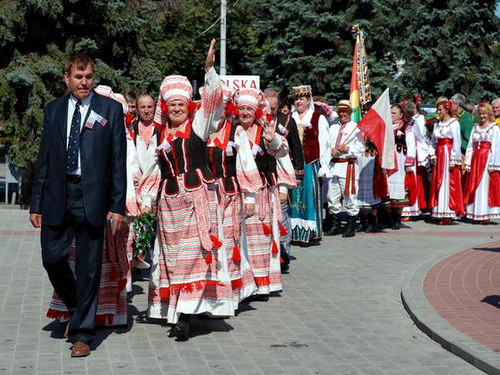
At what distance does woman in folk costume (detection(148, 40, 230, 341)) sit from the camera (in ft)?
25.9

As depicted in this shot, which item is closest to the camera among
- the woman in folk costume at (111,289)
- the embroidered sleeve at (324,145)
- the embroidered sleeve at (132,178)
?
the woman in folk costume at (111,289)

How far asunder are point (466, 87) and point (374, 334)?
29.6m

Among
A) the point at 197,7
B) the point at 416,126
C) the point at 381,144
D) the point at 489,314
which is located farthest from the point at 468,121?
the point at 197,7

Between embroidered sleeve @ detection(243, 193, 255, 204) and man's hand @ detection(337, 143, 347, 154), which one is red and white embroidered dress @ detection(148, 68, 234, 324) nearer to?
embroidered sleeve @ detection(243, 193, 255, 204)

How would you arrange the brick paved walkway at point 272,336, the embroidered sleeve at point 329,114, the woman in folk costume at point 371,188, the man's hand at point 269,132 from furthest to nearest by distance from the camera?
the woman in folk costume at point 371,188, the embroidered sleeve at point 329,114, the man's hand at point 269,132, the brick paved walkway at point 272,336

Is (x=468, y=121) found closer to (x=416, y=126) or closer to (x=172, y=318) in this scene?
(x=416, y=126)

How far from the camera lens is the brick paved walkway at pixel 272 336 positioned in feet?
23.1

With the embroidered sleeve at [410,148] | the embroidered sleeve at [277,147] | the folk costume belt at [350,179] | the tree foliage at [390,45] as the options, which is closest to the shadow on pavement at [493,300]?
the embroidered sleeve at [277,147]

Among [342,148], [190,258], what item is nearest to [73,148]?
[190,258]

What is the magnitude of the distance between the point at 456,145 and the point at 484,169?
607 millimetres

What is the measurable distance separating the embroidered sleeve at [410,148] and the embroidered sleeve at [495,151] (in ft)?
4.08

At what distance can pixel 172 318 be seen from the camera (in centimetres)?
788

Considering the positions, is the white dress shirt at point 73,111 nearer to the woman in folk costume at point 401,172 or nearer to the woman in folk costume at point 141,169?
the woman in folk costume at point 141,169

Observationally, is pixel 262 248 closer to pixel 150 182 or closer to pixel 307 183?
pixel 150 182
